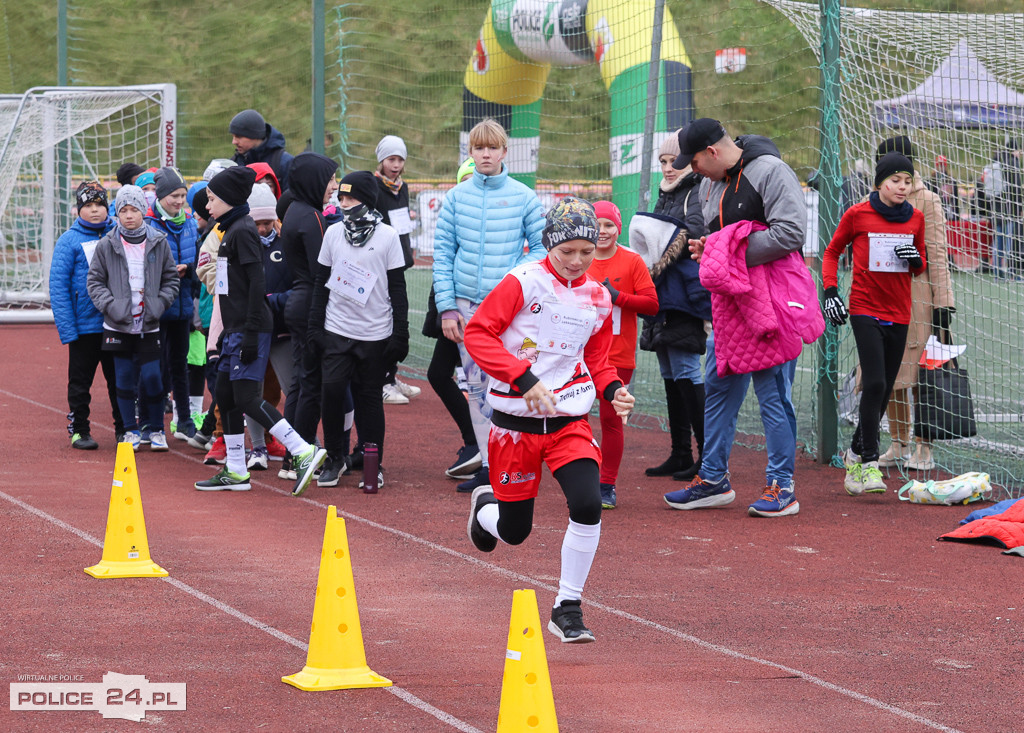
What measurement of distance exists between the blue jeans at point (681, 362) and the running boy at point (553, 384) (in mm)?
3289

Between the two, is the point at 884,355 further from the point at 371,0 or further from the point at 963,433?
the point at 371,0

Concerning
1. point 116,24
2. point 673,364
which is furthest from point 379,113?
point 116,24

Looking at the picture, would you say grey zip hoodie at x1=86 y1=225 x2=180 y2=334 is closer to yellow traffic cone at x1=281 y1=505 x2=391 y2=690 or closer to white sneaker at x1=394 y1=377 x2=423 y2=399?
white sneaker at x1=394 y1=377 x2=423 y2=399

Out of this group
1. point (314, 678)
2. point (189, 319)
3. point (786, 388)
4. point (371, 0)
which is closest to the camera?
point (314, 678)

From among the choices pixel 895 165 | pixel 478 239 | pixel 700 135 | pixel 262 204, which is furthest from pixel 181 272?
pixel 895 165

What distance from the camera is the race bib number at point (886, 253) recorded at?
27.8 feet

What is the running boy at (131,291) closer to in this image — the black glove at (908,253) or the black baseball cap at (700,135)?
the black baseball cap at (700,135)

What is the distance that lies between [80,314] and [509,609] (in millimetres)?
5425

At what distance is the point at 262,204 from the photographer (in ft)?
30.1

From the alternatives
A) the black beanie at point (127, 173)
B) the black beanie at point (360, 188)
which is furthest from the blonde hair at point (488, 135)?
the black beanie at point (127, 173)

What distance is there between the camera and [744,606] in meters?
5.99

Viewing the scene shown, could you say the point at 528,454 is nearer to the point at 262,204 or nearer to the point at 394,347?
the point at 394,347

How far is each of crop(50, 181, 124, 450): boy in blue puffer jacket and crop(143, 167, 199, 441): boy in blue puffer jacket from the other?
0.45m

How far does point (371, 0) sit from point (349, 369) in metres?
39.4
